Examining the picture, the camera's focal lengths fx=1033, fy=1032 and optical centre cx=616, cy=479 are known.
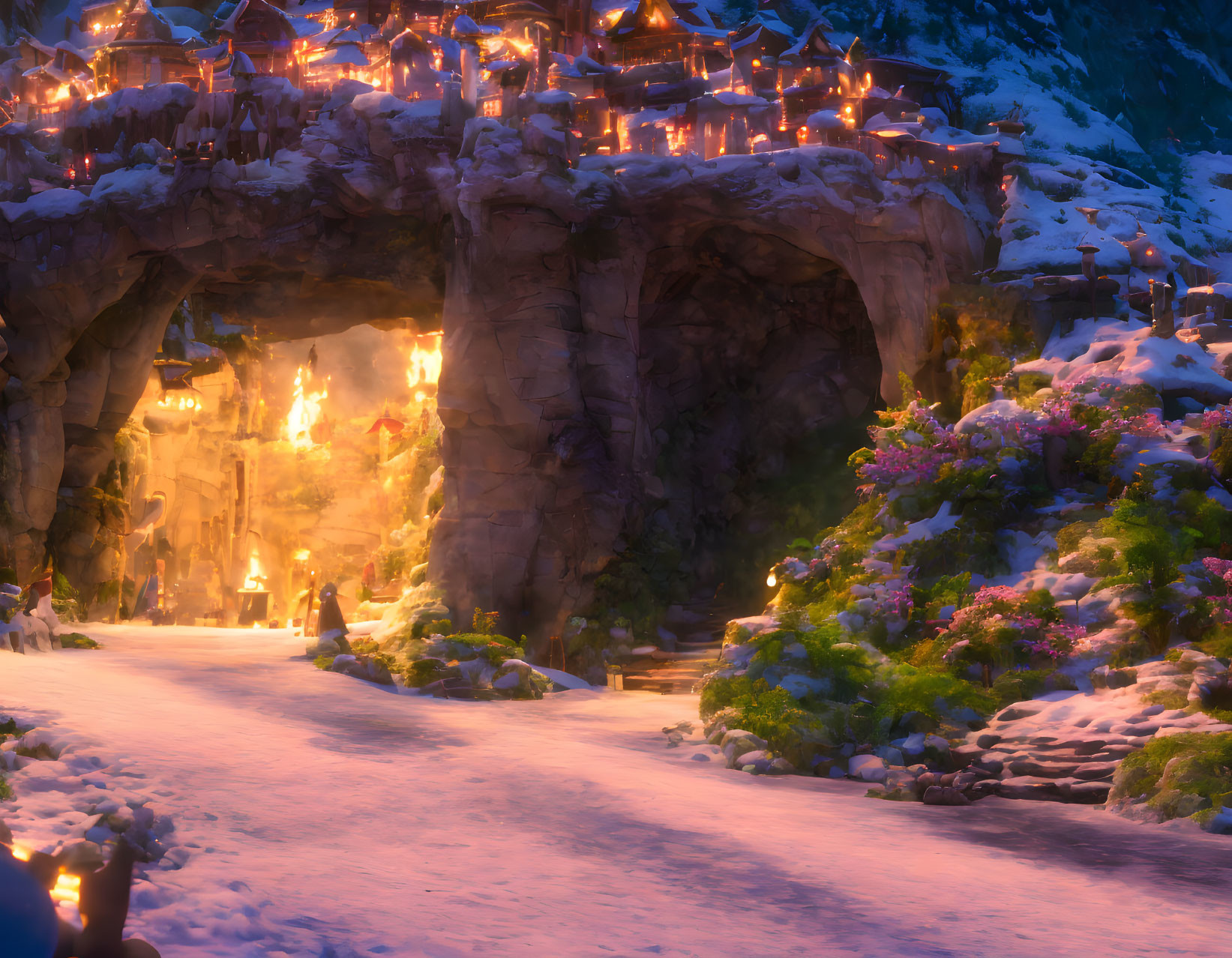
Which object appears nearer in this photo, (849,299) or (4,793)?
(4,793)

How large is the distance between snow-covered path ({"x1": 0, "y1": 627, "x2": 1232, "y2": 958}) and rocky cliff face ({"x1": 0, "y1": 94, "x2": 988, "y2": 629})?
1001 cm

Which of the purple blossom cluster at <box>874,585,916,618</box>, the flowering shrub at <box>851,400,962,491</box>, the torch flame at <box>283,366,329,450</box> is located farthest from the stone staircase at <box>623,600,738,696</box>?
the torch flame at <box>283,366,329,450</box>

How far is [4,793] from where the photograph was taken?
565 cm

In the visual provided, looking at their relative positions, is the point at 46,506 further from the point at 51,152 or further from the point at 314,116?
the point at 314,116

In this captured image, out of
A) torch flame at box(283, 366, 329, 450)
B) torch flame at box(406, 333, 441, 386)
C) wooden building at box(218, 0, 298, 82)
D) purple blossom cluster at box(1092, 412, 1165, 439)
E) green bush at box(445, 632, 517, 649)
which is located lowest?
green bush at box(445, 632, 517, 649)

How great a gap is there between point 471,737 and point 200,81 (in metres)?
19.4

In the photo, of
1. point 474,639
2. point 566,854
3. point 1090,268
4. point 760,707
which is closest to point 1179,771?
point 760,707

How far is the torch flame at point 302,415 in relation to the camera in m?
41.3

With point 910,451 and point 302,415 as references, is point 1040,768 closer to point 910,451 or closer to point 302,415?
point 910,451

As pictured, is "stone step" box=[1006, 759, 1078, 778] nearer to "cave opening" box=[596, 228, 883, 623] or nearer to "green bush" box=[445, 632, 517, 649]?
"green bush" box=[445, 632, 517, 649]

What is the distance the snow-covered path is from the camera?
15.7ft

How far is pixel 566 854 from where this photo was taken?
6.19 meters

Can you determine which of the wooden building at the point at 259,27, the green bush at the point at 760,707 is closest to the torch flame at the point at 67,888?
the green bush at the point at 760,707

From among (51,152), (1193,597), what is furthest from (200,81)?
(1193,597)
